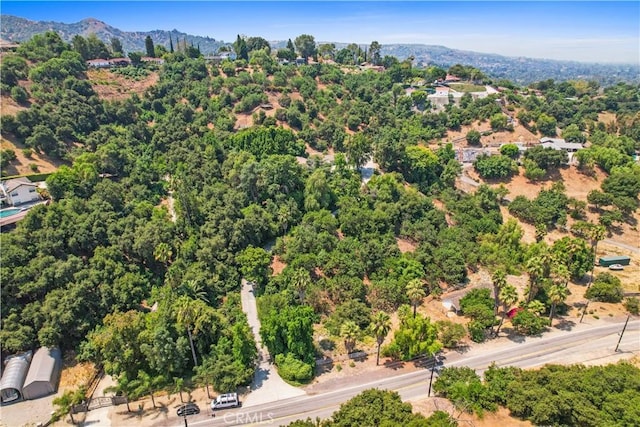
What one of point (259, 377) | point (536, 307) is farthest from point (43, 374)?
point (536, 307)

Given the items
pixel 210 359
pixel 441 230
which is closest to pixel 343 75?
pixel 441 230

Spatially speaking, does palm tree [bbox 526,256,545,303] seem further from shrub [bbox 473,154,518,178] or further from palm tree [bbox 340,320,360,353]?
shrub [bbox 473,154,518,178]

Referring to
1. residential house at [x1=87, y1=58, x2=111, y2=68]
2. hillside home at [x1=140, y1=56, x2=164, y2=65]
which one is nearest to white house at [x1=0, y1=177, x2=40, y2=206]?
residential house at [x1=87, y1=58, x2=111, y2=68]

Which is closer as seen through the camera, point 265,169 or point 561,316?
point 561,316

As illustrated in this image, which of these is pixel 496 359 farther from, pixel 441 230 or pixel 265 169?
pixel 265 169

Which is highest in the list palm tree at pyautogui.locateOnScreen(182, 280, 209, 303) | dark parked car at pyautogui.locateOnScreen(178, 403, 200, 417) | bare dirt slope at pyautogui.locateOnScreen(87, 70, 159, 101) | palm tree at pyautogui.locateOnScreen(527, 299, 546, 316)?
bare dirt slope at pyautogui.locateOnScreen(87, 70, 159, 101)

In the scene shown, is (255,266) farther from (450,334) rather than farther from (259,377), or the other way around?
(450,334)
